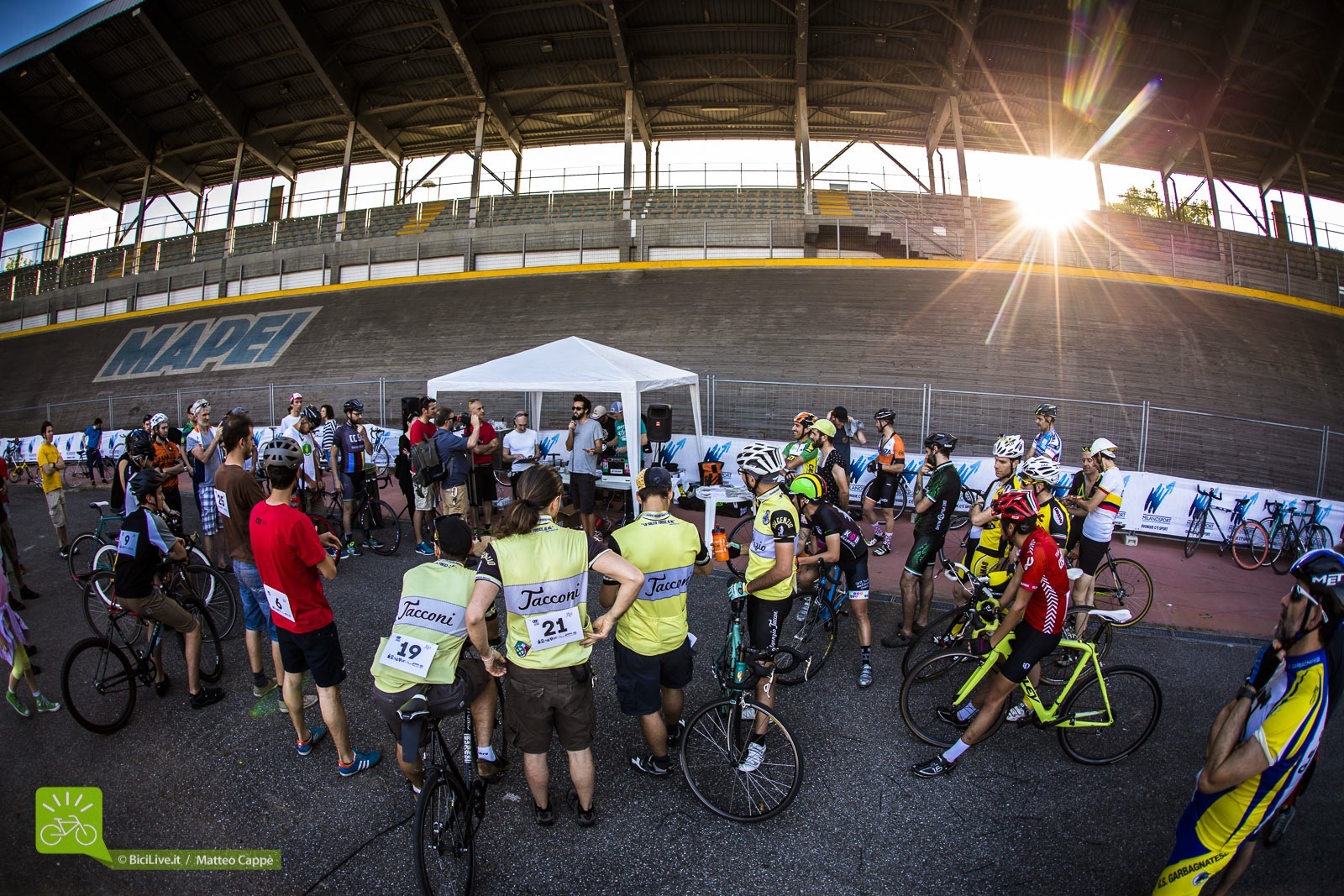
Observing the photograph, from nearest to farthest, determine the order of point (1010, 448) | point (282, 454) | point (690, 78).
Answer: point (282, 454) → point (1010, 448) → point (690, 78)

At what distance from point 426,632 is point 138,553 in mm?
2859

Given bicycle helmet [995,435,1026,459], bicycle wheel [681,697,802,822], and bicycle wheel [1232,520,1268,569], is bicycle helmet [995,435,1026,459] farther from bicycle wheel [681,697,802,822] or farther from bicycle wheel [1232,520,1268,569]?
bicycle wheel [1232,520,1268,569]

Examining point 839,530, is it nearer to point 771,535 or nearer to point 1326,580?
point 771,535

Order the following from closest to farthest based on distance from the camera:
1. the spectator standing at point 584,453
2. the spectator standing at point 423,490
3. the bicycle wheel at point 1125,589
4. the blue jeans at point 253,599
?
1. the blue jeans at point 253,599
2. the bicycle wheel at point 1125,589
3. the spectator standing at point 423,490
4. the spectator standing at point 584,453

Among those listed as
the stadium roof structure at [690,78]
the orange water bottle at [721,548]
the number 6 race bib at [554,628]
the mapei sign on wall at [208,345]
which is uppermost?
the stadium roof structure at [690,78]

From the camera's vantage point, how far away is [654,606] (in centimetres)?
341

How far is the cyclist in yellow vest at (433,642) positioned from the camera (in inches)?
117

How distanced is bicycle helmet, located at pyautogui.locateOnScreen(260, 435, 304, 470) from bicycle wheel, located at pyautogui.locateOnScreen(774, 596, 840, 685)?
3.74 metres

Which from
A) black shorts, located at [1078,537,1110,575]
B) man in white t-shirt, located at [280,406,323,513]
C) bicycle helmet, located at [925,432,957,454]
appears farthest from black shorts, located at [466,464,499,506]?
black shorts, located at [1078,537,1110,575]

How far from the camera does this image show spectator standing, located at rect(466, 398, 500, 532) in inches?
338

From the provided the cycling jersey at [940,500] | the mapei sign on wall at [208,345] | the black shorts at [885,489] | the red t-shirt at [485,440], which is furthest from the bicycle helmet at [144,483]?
the mapei sign on wall at [208,345]

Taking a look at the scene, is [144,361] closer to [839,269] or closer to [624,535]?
[839,269]

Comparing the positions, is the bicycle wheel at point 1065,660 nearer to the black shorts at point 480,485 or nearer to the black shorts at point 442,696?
the black shorts at point 442,696

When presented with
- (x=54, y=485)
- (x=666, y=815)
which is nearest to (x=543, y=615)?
(x=666, y=815)
